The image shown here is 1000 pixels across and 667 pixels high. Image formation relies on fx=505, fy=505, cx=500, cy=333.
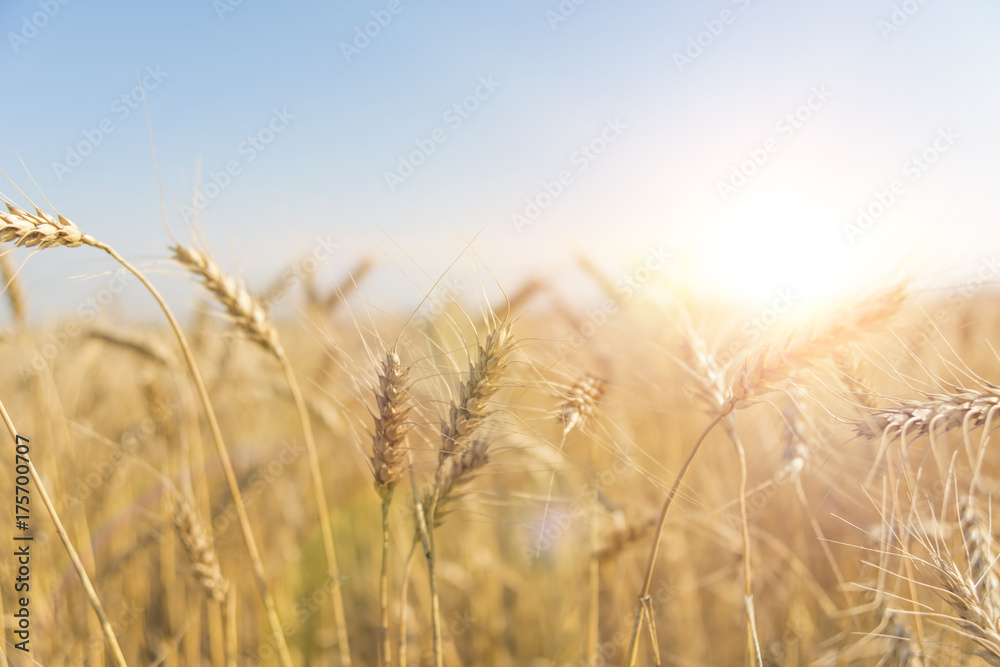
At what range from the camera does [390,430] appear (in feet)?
4.18

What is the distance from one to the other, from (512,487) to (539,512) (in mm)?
1019

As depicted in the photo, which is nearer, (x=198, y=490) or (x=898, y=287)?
(x=898, y=287)

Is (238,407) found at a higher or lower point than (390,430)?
lower

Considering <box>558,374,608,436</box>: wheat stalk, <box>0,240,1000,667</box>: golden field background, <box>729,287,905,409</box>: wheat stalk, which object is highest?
<box>729,287,905,409</box>: wheat stalk

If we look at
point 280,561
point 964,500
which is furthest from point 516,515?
point 964,500

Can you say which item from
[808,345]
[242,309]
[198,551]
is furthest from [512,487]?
[808,345]

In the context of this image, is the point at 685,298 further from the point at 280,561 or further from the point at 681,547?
the point at 280,561

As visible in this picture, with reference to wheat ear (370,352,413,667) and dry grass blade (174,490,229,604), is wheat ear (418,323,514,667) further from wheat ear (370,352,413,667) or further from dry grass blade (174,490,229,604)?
dry grass blade (174,490,229,604)

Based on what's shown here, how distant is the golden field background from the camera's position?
1643 mm

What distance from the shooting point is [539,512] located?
3.06 meters

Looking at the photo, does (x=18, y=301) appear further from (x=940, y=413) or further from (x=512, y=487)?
(x=940, y=413)

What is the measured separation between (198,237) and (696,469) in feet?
9.92

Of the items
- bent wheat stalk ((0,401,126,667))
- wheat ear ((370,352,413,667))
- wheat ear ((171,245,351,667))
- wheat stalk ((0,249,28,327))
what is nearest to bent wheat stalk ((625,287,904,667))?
wheat ear ((370,352,413,667))

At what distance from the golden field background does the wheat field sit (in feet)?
0.07
